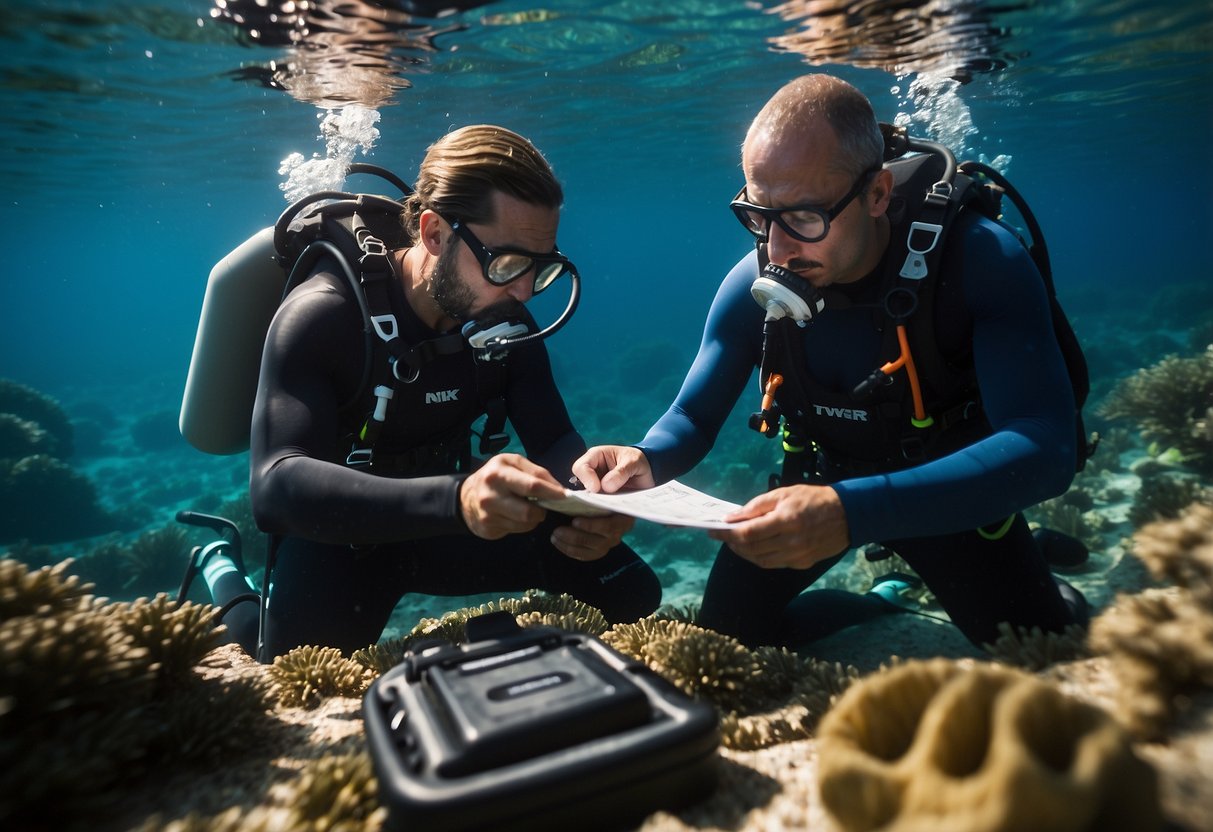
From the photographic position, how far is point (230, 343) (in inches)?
181

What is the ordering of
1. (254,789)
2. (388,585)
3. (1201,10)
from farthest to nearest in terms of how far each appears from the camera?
(1201,10)
(388,585)
(254,789)

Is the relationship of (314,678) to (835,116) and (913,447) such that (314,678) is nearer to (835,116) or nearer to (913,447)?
(913,447)

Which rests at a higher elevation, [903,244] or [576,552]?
[903,244]

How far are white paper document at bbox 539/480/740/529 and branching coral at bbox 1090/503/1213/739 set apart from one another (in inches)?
49.1

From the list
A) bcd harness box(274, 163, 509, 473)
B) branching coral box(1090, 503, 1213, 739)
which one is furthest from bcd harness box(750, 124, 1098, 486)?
bcd harness box(274, 163, 509, 473)

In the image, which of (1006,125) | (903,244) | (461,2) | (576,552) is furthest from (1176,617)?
(1006,125)

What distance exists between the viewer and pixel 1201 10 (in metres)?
13.7

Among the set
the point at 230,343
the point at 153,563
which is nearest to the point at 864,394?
the point at 230,343

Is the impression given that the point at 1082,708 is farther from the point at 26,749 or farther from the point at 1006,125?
the point at 1006,125

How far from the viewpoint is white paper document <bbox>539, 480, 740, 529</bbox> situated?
7.82ft

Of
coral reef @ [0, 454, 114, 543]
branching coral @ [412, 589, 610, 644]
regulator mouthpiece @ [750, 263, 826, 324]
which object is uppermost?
regulator mouthpiece @ [750, 263, 826, 324]

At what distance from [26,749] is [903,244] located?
4489mm

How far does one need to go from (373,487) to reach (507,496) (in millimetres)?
805

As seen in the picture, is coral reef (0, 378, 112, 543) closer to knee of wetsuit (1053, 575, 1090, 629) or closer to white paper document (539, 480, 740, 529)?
white paper document (539, 480, 740, 529)
